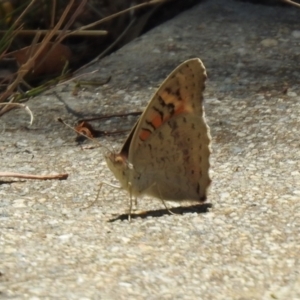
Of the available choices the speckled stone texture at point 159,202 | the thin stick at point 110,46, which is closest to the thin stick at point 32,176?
the speckled stone texture at point 159,202

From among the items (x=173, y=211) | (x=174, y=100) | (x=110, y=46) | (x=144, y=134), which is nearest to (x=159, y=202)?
(x=173, y=211)

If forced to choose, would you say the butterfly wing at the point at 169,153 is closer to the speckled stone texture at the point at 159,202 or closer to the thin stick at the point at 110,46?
the speckled stone texture at the point at 159,202

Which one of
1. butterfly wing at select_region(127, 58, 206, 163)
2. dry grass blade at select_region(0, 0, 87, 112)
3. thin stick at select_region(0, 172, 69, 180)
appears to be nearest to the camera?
butterfly wing at select_region(127, 58, 206, 163)

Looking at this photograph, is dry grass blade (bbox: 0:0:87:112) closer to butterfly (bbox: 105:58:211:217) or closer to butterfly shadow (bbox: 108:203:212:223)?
butterfly (bbox: 105:58:211:217)

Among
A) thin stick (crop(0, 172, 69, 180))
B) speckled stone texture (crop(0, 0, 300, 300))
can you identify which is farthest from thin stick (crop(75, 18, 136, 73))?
thin stick (crop(0, 172, 69, 180))

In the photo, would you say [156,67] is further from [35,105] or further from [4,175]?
[4,175]
